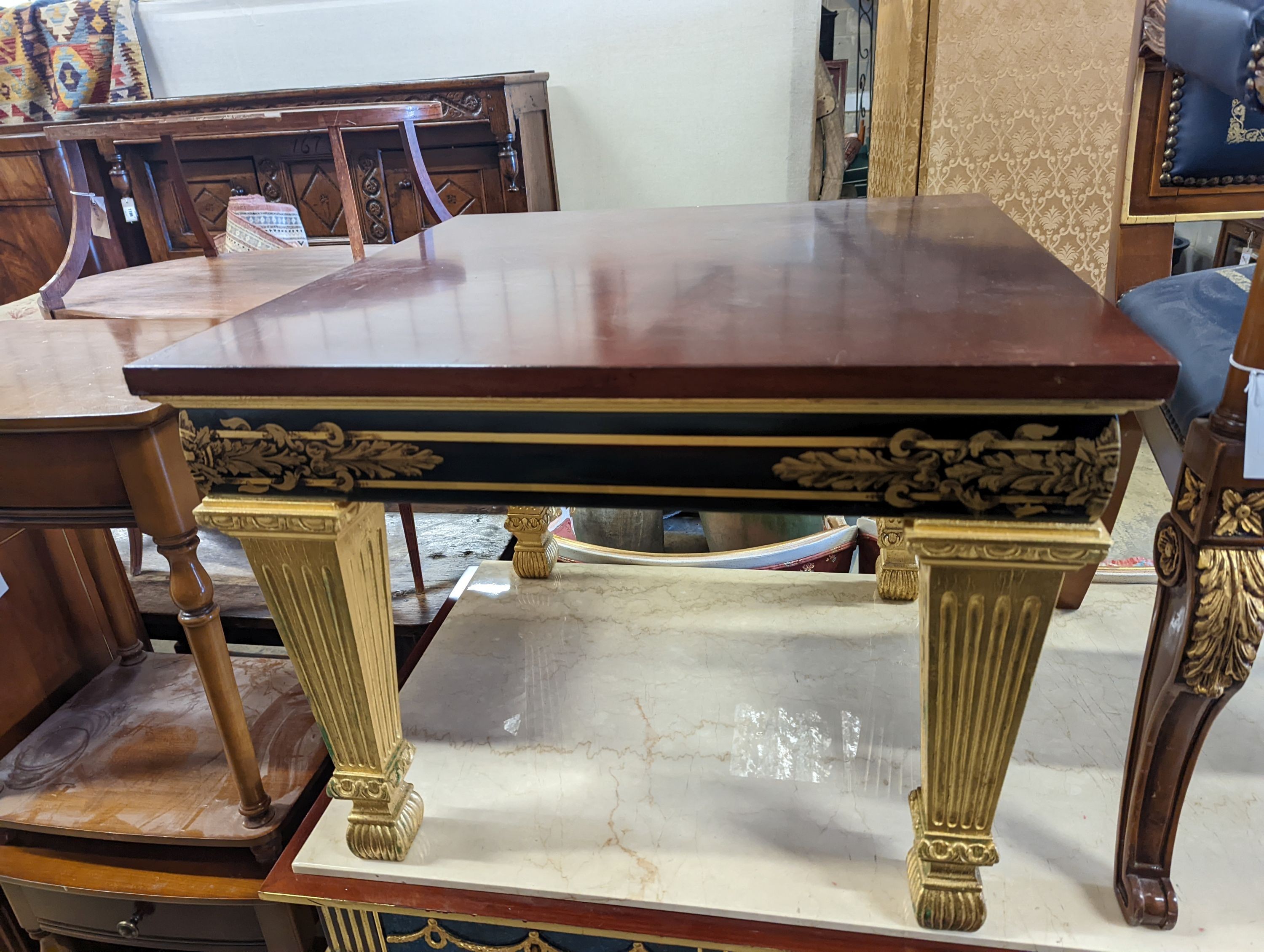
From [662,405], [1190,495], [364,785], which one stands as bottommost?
[364,785]

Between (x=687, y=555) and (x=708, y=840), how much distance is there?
0.64m

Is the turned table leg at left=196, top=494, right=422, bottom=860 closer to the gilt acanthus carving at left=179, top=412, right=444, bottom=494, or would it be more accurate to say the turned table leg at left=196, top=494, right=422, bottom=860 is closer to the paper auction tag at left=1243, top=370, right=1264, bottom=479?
the gilt acanthus carving at left=179, top=412, right=444, bottom=494

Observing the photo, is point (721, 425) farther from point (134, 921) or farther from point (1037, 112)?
point (1037, 112)

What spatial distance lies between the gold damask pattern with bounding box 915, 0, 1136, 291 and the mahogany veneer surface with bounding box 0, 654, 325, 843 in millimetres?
1643

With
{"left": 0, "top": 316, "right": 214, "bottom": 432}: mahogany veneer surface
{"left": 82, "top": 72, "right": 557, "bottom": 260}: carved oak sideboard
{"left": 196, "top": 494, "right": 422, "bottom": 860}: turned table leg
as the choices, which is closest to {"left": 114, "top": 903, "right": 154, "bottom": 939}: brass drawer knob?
{"left": 196, "top": 494, "right": 422, "bottom": 860}: turned table leg

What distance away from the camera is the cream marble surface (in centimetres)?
80

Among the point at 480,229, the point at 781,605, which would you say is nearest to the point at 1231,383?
the point at 781,605

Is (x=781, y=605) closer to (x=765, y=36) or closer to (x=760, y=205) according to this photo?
(x=760, y=205)

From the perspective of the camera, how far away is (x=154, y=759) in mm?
1062

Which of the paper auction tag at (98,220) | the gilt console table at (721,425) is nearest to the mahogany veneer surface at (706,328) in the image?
the gilt console table at (721,425)

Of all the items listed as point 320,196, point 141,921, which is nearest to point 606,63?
point 320,196

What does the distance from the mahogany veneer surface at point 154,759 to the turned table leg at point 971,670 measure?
0.75 m

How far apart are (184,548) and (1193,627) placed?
0.92 metres

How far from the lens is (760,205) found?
1.13 metres
